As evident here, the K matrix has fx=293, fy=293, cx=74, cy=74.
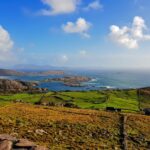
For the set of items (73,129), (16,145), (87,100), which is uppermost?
(16,145)

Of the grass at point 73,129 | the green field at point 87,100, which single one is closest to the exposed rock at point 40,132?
the grass at point 73,129

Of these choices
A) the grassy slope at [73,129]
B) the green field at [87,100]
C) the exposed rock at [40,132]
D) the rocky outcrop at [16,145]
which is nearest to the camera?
the rocky outcrop at [16,145]

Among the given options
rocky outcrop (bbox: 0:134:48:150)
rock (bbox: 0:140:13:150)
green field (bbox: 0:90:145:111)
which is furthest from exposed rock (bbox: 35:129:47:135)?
green field (bbox: 0:90:145:111)

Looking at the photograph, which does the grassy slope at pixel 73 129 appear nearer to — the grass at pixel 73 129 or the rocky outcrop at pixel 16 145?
the grass at pixel 73 129

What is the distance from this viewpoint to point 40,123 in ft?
92.1

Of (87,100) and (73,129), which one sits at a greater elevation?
(73,129)

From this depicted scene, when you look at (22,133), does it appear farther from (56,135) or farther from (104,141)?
(104,141)

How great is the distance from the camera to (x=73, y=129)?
27141 millimetres

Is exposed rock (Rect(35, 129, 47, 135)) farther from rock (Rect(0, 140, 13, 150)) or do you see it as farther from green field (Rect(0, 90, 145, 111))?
green field (Rect(0, 90, 145, 111))

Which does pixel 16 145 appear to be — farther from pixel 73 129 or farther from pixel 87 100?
pixel 87 100

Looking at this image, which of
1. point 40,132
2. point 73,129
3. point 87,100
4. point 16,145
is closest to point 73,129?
point 73,129

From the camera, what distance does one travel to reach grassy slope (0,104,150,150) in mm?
23494

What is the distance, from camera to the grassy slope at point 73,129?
2349 centimetres

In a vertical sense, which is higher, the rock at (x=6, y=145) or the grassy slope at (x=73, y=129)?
the rock at (x=6, y=145)
